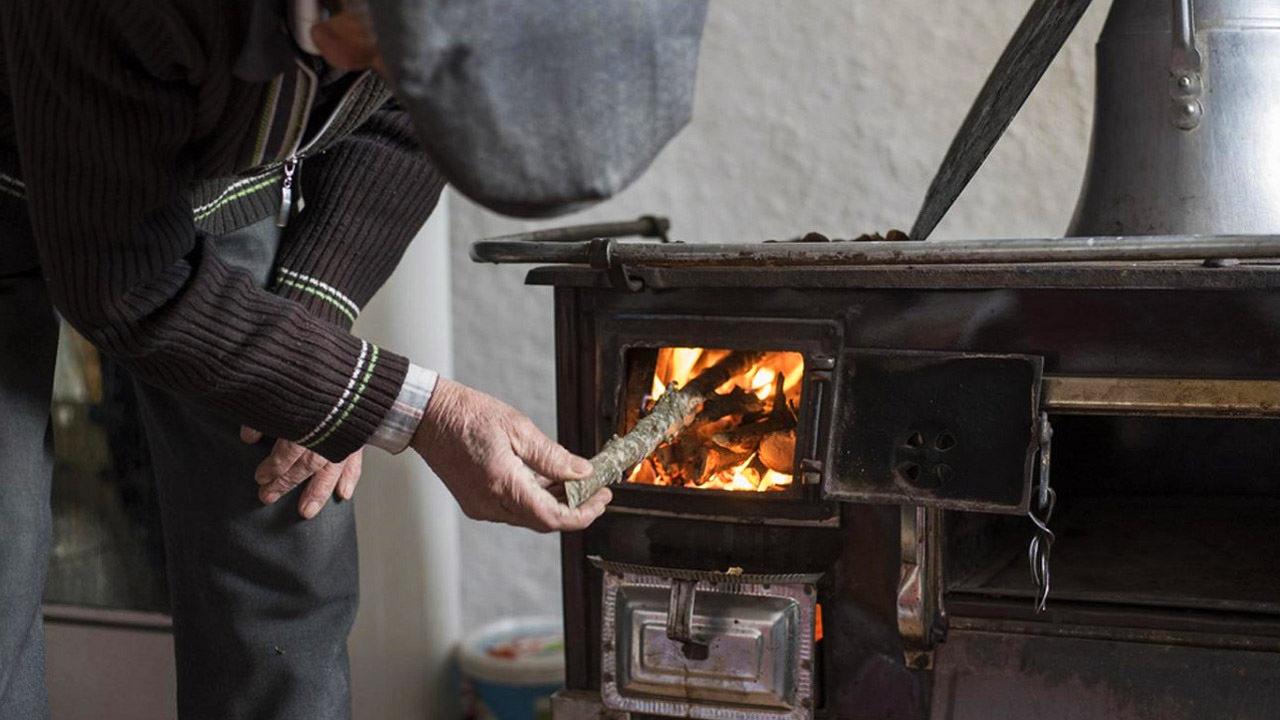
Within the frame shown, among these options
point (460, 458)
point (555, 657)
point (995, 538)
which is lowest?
point (555, 657)

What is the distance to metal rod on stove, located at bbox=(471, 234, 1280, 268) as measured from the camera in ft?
3.31

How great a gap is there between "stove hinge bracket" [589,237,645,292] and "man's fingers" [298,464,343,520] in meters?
0.33

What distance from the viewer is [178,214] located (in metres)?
1.00

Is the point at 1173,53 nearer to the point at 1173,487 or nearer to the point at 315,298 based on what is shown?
the point at 1173,487

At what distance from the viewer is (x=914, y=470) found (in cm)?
119

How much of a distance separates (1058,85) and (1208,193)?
0.53 m

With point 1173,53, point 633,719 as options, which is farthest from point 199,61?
point 1173,53

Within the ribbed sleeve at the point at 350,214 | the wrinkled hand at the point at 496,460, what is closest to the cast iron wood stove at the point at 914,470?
the ribbed sleeve at the point at 350,214

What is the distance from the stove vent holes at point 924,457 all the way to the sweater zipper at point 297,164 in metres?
0.55

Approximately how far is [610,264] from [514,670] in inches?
39.0

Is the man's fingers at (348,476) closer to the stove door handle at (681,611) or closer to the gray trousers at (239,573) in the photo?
the gray trousers at (239,573)

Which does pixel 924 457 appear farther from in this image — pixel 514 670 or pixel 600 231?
pixel 514 670

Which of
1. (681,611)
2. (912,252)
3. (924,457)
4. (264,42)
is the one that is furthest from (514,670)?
(264,42)

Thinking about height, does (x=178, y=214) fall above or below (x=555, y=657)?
above
